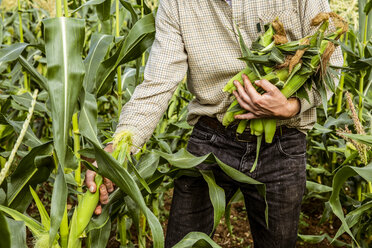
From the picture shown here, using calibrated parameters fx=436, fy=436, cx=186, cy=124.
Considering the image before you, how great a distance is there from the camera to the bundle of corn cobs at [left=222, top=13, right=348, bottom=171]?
1.59 metres

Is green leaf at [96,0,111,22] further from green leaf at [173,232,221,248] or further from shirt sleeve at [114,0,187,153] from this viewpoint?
green leaf at [173,232,221,248]

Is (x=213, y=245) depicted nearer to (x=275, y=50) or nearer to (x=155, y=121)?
(x=155, y=121)

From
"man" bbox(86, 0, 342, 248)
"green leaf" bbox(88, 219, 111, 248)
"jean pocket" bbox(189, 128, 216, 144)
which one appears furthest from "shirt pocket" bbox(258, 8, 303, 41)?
"green leaf" bbox(88, 219, 111, 248)

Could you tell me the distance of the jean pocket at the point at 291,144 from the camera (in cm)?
199

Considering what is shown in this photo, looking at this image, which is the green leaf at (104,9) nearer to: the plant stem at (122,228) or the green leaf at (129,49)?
the green leaf at (129,49)

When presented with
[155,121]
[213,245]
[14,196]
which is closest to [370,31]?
[155,121]

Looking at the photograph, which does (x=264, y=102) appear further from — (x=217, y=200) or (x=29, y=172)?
(x=29, y=172)

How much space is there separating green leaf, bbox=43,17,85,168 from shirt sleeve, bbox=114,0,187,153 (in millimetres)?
525

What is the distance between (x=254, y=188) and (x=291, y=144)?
268mm

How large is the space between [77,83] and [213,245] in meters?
0.76

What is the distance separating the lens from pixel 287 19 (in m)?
1.84

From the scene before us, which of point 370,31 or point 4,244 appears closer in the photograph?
point 4,244

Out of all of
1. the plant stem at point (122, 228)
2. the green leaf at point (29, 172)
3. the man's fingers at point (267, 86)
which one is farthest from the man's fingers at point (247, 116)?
the plant stem at point (122, 228)

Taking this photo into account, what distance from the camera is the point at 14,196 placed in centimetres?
162
